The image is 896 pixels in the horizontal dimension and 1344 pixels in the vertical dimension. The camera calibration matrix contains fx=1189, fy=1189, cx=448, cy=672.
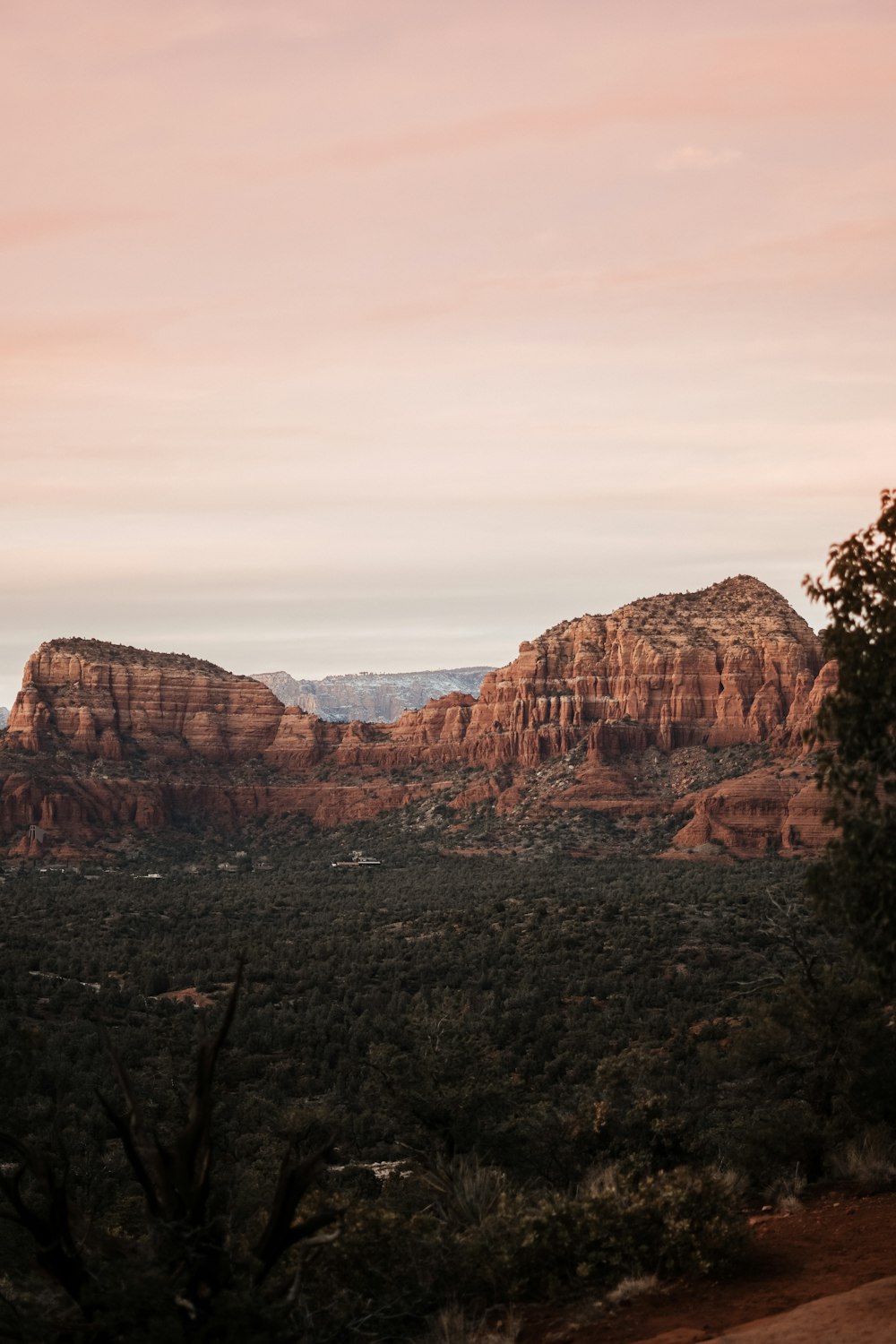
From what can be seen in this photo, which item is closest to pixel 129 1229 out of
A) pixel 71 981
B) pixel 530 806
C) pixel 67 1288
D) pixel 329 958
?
pixel 67 1288

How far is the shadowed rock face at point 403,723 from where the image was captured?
13038cm

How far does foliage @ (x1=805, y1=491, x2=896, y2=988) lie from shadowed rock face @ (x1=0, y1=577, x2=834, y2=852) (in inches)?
4240

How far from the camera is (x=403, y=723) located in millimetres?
157000

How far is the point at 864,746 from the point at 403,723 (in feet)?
472

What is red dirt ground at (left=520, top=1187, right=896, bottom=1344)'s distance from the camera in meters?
11.4

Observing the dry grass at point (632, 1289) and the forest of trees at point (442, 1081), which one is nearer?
the dry grass at point (632, 1289)

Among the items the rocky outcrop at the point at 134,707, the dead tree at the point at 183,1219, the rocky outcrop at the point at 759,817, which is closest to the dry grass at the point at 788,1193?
the dead tree at the point at 183,1219

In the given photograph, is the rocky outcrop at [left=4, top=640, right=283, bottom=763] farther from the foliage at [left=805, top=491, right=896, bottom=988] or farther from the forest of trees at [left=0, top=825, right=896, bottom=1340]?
the foliage at [left=805, top=491, right=896, bottom=988]

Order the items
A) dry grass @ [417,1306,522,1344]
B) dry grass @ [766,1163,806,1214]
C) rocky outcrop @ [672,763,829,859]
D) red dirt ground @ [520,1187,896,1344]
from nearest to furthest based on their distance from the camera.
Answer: dry grass @ [417,1306,522,1344], red dirt ground @ [520,1187,896,1344], dry grass @ [766,1163,806,1214], rocky outcrop @ [672,763,829,859]

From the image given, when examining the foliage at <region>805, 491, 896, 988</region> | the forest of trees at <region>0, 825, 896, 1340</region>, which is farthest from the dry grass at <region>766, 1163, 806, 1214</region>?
the foliage at <region>805, 491, 896, 988</region>

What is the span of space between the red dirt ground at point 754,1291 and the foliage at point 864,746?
3.02 meters

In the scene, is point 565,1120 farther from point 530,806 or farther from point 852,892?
point 530,806

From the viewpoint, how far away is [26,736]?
458 feet

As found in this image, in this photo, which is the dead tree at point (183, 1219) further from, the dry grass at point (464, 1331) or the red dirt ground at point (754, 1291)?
the red dirt ground at point (754, 1291)
